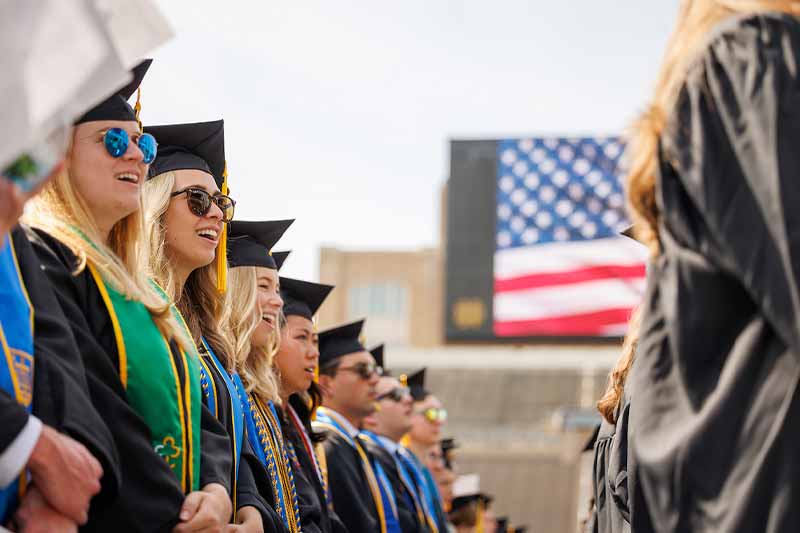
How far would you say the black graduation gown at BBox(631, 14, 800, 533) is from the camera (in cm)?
190

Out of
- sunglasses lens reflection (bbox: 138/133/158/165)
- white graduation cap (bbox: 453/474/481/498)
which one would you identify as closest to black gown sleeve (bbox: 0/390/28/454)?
sunglasses lens reflection (bbox: 138/133/158/165)

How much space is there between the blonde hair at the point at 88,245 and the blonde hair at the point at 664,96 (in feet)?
4.43

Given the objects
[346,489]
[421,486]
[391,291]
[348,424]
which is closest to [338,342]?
[348,424]

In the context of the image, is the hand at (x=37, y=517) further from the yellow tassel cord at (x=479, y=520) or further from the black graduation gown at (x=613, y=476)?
the yellow tassel cord at (x=479, y=520)

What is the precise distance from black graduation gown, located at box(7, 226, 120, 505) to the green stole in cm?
29

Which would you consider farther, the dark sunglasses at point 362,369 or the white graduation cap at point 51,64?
the dark sunglasses at point 362,369

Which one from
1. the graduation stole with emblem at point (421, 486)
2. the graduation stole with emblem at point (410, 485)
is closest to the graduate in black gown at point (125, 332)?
the graduation stole with emblem at point (410, 485)

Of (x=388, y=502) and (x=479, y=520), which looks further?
(x=479, y=520)

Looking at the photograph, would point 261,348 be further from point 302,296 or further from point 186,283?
point 302,296

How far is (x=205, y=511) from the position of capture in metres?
2.95

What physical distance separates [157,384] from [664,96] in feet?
4.75

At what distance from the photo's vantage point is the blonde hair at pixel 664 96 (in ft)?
6.78

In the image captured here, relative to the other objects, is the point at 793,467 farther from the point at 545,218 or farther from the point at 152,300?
the point at 545,218

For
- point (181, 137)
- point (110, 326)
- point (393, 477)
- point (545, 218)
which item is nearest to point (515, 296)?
point (545, 218)
